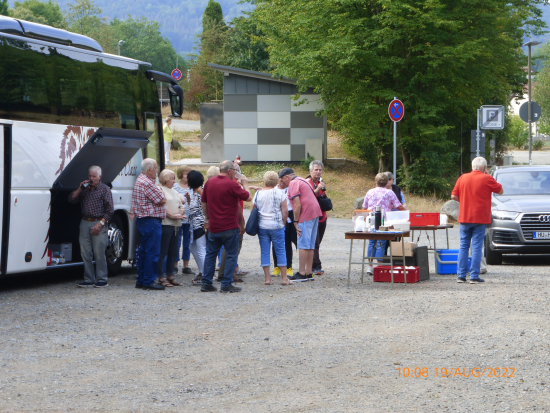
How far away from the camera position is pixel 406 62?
27.1 m

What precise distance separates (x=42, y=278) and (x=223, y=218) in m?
3.82

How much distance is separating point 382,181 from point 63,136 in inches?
199

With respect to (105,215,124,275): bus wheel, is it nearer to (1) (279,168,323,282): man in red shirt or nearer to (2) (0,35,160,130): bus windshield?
(2) (0,35,160,130): bus windshield

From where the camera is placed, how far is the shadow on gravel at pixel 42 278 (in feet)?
36.1

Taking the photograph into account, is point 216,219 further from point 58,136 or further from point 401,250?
point 401,250

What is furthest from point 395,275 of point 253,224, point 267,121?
point 267,121

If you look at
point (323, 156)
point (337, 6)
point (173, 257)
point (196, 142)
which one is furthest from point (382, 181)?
point (196, 142)

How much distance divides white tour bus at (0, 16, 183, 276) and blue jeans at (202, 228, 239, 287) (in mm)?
2242

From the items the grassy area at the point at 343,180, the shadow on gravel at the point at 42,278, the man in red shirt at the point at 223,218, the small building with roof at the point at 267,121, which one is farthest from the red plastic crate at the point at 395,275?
the small building with roof at the point at 267,121

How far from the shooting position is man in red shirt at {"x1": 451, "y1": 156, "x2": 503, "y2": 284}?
36.0 feet

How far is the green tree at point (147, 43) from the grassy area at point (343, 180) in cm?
9486

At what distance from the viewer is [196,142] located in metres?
41.6

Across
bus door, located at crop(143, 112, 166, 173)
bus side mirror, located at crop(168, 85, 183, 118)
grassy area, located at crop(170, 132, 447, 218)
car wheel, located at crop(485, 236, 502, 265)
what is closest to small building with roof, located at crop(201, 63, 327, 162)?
grassy area, located at crop(170, 132, 447, 218)

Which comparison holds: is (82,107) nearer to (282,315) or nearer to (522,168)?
(282,315)
